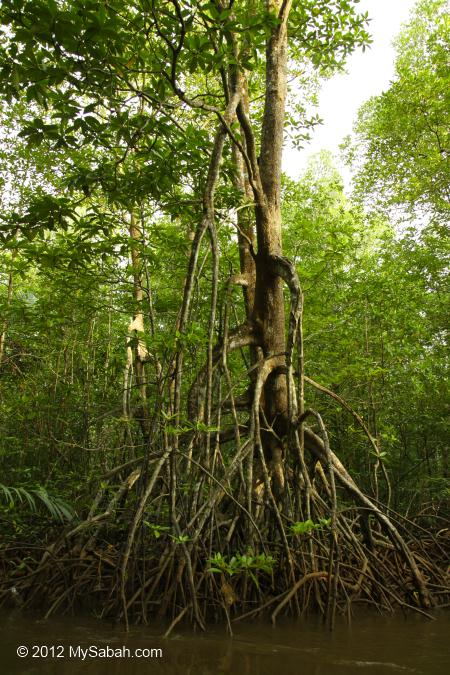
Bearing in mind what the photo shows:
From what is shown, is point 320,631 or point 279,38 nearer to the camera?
point 320,631

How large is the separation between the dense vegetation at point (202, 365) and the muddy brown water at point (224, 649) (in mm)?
194

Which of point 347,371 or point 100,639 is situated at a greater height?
point 347,371

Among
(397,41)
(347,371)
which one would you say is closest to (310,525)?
(347,371)

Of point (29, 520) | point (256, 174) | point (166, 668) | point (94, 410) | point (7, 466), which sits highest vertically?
point (256, 174)

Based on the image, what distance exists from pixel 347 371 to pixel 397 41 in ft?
34.8

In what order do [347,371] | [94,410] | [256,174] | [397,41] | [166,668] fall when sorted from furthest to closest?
[397,41] < [94,410] < [347,371] < [256,174] < [166,668]

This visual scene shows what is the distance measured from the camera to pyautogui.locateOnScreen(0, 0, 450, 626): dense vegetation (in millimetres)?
3107

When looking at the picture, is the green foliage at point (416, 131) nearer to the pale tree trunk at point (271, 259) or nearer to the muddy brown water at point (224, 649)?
the pale tree trunk at point (271, 259)

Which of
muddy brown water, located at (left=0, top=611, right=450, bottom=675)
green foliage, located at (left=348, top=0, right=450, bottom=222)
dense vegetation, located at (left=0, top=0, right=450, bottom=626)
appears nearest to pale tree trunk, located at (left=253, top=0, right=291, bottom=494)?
dense vegetation, located at (left=0, top=0, right=450, bottom=626)

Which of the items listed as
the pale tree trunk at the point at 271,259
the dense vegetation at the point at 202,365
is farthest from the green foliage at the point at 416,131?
the pale tree trunk at the point at 271,259

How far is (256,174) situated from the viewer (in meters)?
4.52

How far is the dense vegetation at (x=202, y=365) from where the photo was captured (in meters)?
3.11

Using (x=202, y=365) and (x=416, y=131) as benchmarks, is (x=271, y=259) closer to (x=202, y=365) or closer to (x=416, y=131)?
(x=202, y=365)

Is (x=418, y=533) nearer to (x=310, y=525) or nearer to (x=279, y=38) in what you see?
(x=310, y=525)
